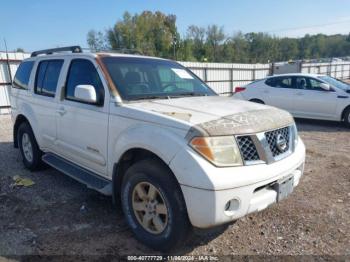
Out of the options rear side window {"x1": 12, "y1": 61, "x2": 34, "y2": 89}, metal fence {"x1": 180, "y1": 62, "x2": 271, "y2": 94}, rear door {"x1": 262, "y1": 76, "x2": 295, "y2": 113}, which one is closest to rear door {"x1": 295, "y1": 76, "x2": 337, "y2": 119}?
rear door {"x1": 262, "y1": 76, "x2": 295, "y2": 113}

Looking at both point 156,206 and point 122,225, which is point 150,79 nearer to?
point 156,206

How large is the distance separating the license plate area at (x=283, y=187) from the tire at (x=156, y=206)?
0.88 metres

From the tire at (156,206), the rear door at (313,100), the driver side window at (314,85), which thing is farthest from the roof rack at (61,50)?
the driver side window at (314,85)

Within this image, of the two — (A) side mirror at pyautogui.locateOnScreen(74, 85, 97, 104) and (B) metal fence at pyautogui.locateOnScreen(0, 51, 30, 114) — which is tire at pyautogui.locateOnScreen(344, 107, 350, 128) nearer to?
(A) side mirror at pyautogui.locateOnScreen(74, 85, 97, 104)

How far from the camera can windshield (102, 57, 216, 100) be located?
350cm

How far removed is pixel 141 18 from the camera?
68.8 m

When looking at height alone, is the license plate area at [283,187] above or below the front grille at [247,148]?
below

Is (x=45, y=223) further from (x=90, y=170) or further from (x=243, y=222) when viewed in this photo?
(x=243, y=222)

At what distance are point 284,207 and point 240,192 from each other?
160 cm

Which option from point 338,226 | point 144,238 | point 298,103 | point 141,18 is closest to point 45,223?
point 144,238

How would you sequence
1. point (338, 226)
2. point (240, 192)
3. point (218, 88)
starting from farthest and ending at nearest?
point (218, 88)
point (338, 226)
point (240, 192)

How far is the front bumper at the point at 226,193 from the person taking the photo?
2.41m

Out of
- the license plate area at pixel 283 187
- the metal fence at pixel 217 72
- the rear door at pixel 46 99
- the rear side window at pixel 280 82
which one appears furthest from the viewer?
the metal fence at pixel 217 72

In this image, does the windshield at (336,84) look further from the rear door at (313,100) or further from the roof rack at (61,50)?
the roof rack at (61,50)
